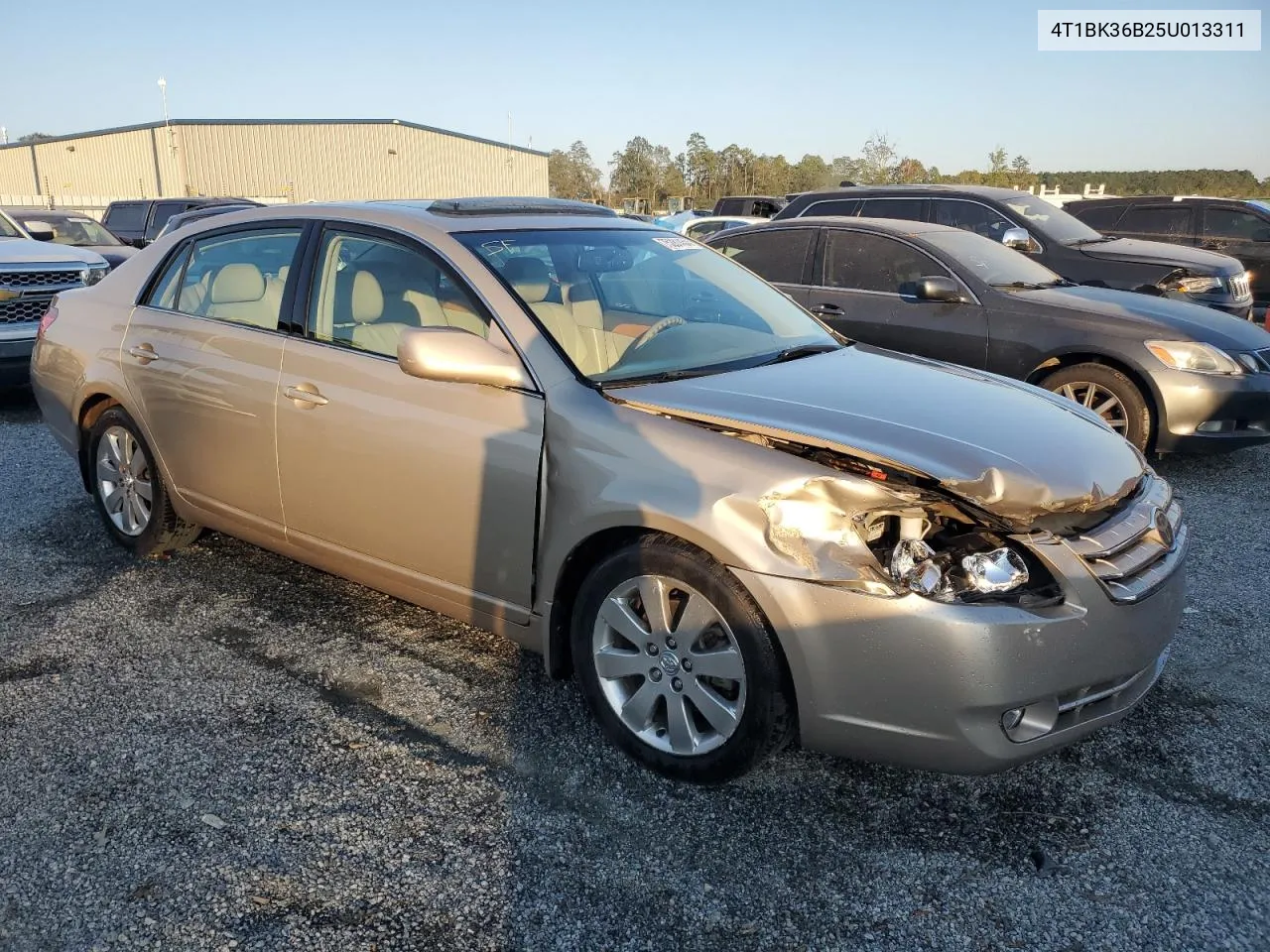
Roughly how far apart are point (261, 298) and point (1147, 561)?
333cm

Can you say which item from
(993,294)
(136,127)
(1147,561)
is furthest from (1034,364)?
(136,127)

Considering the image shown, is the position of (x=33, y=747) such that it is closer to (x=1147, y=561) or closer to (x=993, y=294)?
(x=1147, y=561)

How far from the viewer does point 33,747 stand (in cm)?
310

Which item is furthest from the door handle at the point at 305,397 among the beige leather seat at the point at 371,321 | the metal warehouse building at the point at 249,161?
the metal warehouse building at the point at 249,161

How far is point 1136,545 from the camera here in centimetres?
282

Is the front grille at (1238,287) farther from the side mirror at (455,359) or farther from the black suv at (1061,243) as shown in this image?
the side mirror at (455,359)

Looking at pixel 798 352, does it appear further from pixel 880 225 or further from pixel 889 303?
pixel 880 225

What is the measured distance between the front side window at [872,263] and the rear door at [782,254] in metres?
0.17

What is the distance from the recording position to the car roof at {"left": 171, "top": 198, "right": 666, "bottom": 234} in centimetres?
371

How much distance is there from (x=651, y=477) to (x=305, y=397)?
1566mm

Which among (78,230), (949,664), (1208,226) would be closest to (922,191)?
(1208,226)

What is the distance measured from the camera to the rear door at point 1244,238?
1384 cm

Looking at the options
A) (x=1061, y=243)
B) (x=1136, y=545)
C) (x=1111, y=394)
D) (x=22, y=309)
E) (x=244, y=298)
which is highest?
(x=1061, y=243)

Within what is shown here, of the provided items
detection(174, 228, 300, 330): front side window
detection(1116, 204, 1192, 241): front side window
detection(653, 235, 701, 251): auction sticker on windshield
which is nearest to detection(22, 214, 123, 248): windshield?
detection(174, 228, 300, 330): front side window
